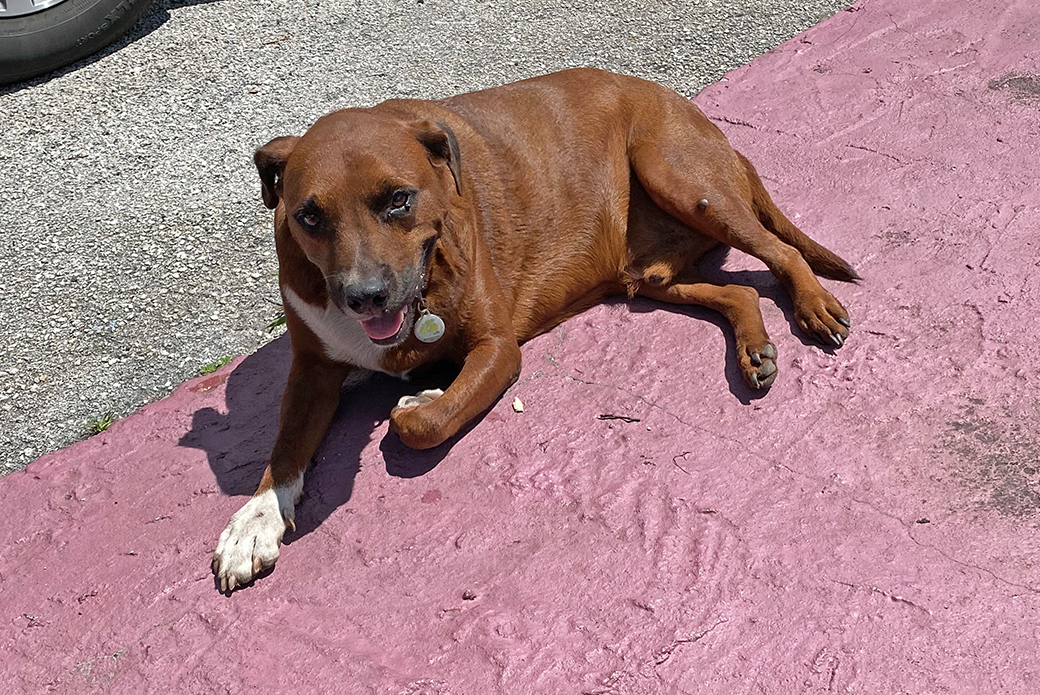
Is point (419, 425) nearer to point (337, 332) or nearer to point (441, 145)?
point (337, 332)

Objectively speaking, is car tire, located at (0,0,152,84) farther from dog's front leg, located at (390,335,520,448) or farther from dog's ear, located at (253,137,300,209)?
dog's front leg, located at (390,335,520,448)

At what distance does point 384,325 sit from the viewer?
12.1 ft

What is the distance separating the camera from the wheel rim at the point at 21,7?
6.43 m

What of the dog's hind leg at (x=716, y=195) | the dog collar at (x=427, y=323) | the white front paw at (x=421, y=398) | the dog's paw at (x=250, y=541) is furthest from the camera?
the dog's hind leg at (x=716, y=195)

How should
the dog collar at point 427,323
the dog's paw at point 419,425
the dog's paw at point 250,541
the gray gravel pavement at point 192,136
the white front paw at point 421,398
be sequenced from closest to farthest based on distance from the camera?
the dog's paw at point 250,541 → the dog's paw at point 419,425 → the dog collar at point 427,323 → the white front paw at point 421,398 → the gray gravel pavement at point 192,136

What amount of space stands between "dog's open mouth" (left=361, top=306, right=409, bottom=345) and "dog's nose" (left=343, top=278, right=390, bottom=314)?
0.18 metres

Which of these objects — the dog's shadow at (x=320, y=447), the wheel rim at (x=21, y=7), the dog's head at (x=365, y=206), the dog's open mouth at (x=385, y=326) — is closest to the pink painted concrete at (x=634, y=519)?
the dog's shadow at (x=320, y=447)

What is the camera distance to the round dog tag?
3.93m

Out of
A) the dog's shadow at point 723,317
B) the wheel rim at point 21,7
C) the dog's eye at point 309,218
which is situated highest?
the dog's eye at point 309,218

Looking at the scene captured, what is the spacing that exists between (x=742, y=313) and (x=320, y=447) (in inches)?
69.6

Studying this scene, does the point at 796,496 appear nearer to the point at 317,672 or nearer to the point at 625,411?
the point at 625,411

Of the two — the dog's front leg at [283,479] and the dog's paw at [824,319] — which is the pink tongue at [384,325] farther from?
the dog's paw at [824,319]

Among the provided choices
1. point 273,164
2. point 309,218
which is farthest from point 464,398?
point 273,164

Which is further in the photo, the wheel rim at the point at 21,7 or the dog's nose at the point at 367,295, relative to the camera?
the wheel rim at the point at 21,7
